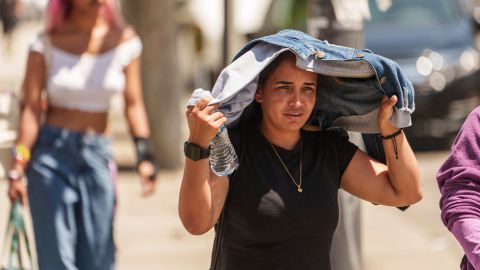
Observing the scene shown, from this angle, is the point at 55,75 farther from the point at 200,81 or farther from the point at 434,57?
the point at 200,81

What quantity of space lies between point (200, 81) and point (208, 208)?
13038mm

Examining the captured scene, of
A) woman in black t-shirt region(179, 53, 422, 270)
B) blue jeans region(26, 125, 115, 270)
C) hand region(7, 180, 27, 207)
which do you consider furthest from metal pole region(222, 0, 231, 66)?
woman in black t-shirt region(179, 53, 422, 270)

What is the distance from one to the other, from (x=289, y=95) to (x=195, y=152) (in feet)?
1.35

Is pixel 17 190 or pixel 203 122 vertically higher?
pixel 203 122

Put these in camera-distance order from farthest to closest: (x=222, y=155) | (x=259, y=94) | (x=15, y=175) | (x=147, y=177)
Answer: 1. (x=147, y=177)
2. (x=15, y=175)
3. (x=259, y=94)
4. (x=222, y=155)

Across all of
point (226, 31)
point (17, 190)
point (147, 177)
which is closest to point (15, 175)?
point (17, 190)

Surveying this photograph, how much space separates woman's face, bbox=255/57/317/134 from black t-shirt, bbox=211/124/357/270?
0.12 m

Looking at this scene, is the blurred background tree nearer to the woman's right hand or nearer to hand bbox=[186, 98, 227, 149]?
the woman's right hand

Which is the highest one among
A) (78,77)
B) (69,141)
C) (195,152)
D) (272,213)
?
(195,152)

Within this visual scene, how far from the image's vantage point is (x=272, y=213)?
347 cm

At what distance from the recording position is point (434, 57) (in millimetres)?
11883

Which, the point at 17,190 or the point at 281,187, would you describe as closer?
the point at 281,187

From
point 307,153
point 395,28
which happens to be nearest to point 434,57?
point 395,28

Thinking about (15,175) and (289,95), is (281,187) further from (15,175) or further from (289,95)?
(15,175)
